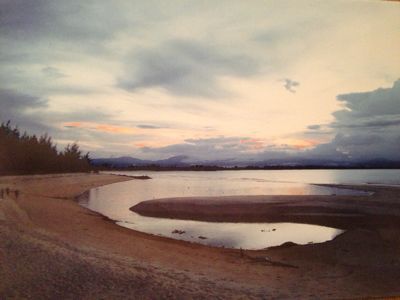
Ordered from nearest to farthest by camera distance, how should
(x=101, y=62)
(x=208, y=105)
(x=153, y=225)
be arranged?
(x=101, y=62) → (x=208, y=105) → (x=153, y=225)

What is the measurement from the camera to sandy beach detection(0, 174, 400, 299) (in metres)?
3.44

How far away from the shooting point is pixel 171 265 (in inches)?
176

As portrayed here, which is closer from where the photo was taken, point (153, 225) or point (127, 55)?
point (127, 55)

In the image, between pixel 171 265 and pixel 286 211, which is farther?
pixel 286 211

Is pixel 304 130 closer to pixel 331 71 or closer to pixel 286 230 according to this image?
pixel 331 71

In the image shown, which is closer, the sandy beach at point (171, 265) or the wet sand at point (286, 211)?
the sandy beach at point (171, 265)

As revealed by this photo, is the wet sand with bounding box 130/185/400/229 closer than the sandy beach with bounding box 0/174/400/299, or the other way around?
the sandy beach with bounding box 0/174/400/299

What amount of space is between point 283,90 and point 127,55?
2213mm

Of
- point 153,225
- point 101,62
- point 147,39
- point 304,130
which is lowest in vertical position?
point 153,225

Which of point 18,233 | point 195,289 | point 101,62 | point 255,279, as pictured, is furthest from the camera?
point 18,233

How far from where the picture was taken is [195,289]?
141 inches

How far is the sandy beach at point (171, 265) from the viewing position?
344 cm

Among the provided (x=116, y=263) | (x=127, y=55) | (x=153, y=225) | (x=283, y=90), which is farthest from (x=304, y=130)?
(x=153, y=225)

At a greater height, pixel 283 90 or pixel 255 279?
pixel 283 90
